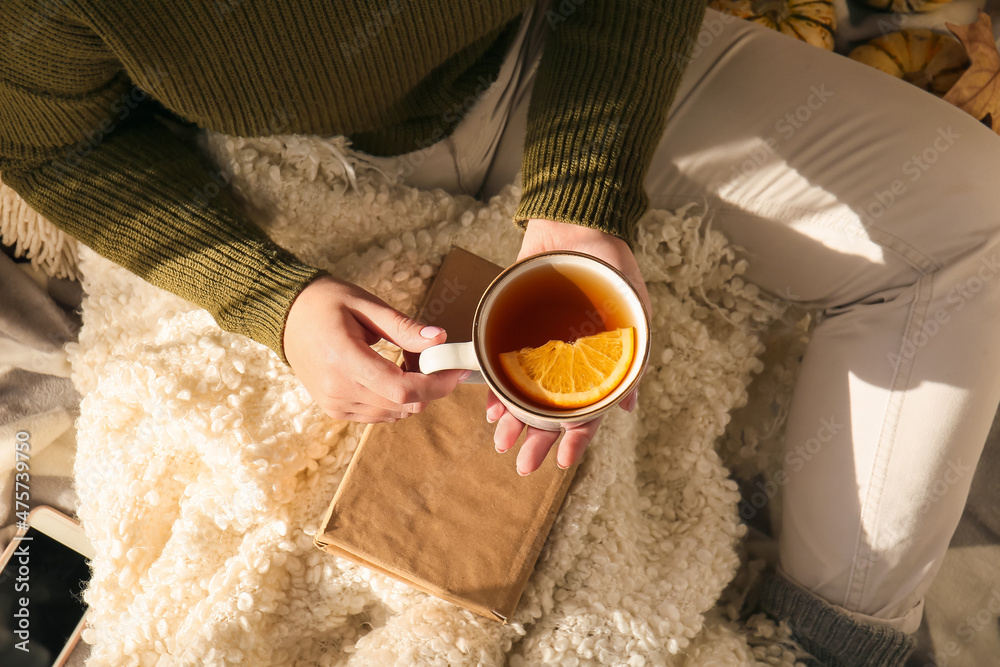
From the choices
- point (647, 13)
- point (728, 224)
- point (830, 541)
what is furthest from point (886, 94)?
point (830, 541)

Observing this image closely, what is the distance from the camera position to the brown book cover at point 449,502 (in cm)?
75

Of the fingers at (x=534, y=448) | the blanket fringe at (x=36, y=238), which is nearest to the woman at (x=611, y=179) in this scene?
the fingers at (x=534, y=448)

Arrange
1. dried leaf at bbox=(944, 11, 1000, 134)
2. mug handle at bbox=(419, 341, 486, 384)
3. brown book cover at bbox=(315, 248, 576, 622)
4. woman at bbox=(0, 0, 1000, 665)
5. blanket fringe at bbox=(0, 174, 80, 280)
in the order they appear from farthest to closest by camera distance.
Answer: dried leaf at bbox=(944, 11, 1000, 134)
blanket fringe at bbox=(0, 174, 80, 280)
brown book cover at bbox=(315, 248, 576, 622)
woman at bbox=(0, 0, 1000, 665)
mug handle at bbox=(419, 341, 486, 384)

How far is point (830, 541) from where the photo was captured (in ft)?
2.84

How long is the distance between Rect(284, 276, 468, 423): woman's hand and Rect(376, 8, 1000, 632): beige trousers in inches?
12.1

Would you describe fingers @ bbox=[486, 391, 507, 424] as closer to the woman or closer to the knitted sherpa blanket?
the woman

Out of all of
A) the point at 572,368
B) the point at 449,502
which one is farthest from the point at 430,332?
the point at 449,502

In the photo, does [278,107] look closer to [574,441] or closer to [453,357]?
[453,357]

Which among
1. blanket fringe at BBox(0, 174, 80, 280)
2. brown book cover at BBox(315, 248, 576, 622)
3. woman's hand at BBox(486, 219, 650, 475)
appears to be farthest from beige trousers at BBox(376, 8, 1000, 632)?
blanket fringe at BBox(0, 174, 80, 280)

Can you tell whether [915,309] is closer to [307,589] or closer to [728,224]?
[728,224]

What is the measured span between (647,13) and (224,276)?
1.90ft

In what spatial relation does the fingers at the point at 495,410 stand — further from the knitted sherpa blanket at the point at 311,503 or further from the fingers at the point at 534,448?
the knitted sherpa blanket at the point at 311,503

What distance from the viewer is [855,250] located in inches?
34.0

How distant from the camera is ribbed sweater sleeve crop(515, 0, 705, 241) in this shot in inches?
28.6
